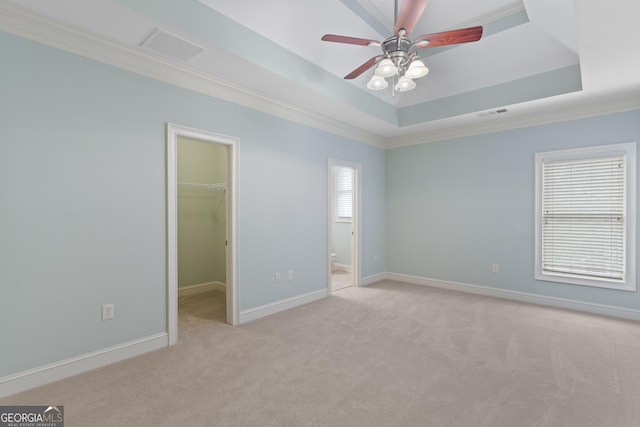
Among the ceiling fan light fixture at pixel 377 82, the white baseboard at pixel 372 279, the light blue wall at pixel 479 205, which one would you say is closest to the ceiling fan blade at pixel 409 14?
the ceiling fan light fixture at pixel 377 82

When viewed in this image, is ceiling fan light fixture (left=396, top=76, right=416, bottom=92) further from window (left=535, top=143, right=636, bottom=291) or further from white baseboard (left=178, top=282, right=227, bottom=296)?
white baseboard (left=178, top=282, right=227, bottom=296)

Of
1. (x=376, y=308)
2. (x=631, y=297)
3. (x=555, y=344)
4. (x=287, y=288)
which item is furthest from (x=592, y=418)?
(x=287, y=288)

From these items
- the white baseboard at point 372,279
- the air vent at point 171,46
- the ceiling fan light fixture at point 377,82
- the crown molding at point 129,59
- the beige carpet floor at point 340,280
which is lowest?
the beige carpet floor at point 340,280

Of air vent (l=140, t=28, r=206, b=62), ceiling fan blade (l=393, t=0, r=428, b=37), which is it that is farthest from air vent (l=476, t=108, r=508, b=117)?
air vent (l=140, t=28, r=206, b=62)

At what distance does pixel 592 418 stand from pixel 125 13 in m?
4.14

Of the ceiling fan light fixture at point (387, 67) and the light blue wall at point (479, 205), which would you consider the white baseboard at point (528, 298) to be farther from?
the ceiling fan light fixture at point (387, 67)

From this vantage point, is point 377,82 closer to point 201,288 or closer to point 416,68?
point 416,68

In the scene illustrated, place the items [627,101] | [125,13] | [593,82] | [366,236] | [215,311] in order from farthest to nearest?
[366,236], [215,311], [627,101], [593,82], [125,13]

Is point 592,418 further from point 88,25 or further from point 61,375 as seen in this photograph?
point 88,25

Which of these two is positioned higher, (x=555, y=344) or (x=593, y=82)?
(x=593, y=82)

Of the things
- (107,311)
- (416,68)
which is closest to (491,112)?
(416,68)

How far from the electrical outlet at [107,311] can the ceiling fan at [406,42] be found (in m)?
2.89

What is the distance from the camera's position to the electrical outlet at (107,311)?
102 inches

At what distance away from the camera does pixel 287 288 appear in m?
4.11
